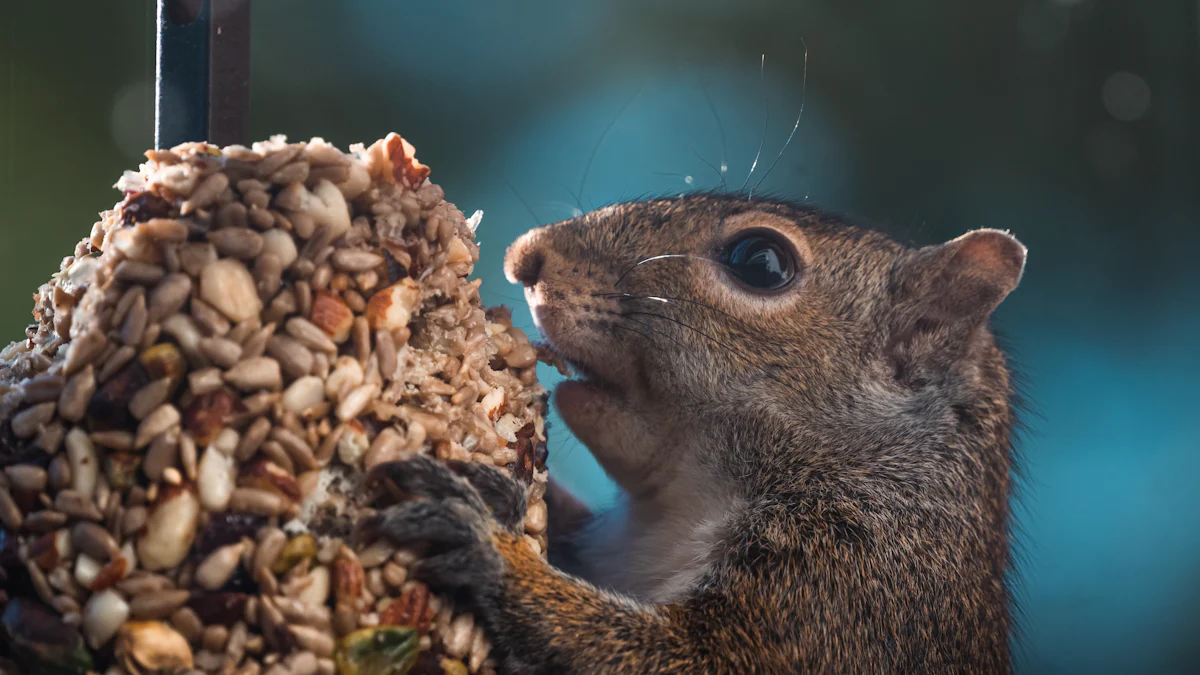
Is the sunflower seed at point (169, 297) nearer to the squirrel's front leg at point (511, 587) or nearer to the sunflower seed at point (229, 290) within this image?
the sunflower seed at point (229, 290)

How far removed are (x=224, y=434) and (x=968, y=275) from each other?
101 cm

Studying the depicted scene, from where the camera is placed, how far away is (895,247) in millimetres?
1464

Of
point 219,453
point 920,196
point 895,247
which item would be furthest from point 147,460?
point 920,196

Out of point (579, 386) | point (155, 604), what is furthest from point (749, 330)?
point (155, 604)

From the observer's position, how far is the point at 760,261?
1.34 meters

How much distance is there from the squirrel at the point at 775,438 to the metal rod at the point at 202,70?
1.57 ft

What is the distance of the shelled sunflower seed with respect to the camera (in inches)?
25.0

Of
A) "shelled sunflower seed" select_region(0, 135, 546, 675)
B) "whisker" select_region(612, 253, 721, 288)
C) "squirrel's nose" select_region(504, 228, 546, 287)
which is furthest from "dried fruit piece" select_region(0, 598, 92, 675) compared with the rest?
"whisker" select_region(612, 253, 721, 288)

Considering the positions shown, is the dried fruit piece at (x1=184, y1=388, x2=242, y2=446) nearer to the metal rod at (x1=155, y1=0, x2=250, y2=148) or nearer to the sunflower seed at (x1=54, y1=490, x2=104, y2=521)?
the sunflower seed at (x1=54, y1=490, x2=104, y2=521)

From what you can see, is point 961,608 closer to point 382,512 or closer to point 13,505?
point 382,512

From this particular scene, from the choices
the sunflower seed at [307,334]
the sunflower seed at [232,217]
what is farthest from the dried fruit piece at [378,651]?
the sunflower seed at [232,217]

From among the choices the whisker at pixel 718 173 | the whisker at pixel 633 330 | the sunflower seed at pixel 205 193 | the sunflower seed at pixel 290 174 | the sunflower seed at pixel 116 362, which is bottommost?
the sunflower seed at pixel 116 362

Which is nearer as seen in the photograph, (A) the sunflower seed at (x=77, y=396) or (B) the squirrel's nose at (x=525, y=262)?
(A) the sunflower seed at (x=77, y=396)

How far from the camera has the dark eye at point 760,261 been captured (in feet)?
4.38
